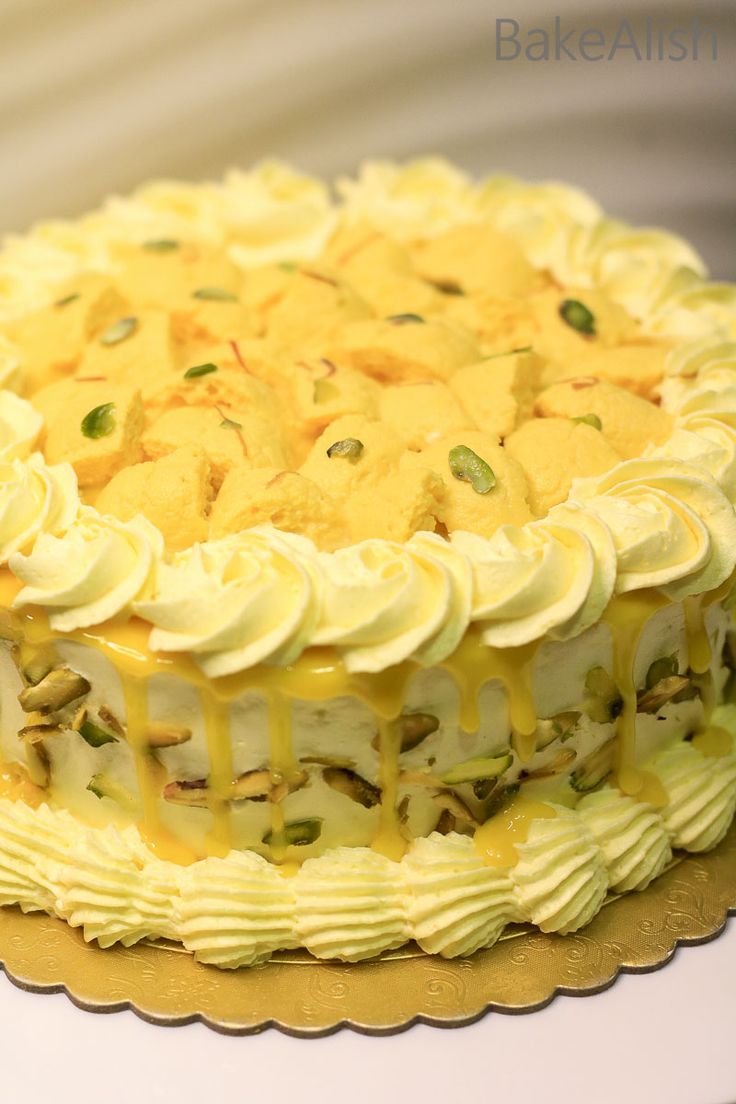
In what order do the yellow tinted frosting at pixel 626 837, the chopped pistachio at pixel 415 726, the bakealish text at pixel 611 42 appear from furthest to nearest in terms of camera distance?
the bakealish text at pixel 611 42 < the yellow tinted frosting at pixel 626 837 < the chopped pistachio at pixel 415 726

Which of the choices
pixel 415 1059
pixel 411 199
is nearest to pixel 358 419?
pixel 415 1059

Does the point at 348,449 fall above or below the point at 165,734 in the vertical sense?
above

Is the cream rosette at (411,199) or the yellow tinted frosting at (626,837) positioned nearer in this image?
the yellow tinted frosting at (626,837)

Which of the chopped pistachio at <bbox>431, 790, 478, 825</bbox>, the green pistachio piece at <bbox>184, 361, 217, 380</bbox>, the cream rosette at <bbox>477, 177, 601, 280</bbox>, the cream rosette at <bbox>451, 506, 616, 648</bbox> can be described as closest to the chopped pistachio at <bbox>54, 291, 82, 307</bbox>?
the green pistachio piece at <bbox>184, 361, 217, 380</bbox>

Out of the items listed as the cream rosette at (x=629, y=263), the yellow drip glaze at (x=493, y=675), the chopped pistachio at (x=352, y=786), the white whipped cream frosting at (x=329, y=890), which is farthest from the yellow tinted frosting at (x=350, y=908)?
the cream rosette at (x=629, y=263)

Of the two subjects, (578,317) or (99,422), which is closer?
(99,422)

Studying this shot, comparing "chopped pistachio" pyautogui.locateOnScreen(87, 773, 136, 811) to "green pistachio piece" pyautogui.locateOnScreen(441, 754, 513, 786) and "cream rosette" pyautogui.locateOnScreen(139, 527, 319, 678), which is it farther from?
"green pistachio piece" pyautogui.locateOnScreen(441, 754, 513, 786)

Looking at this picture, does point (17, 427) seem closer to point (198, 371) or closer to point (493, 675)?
point (198, 371)

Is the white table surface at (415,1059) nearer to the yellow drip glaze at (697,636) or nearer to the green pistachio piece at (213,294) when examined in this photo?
the yellow drip glaze at (697,636)
